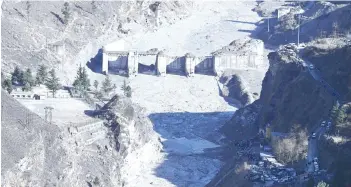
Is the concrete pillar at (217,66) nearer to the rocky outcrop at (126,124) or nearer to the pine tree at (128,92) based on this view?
the pine tree at (128,92)

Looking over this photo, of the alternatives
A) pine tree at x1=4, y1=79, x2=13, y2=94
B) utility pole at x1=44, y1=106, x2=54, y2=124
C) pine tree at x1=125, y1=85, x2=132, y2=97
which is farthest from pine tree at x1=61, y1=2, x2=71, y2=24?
utility pole at x1=44, y1=106, x2=54, y2=124

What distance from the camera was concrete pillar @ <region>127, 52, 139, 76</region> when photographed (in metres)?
90.4

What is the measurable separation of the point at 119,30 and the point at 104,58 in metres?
9.52

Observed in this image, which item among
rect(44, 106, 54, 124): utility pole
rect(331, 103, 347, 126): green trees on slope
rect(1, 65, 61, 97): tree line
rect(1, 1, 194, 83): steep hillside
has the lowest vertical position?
rect(44, 106, 54, 124): utility pole

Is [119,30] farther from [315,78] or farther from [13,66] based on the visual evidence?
[315,78]

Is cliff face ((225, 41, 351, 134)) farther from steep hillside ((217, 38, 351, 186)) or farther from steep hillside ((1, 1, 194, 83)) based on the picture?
steep hillside ((1, 1, 194, 83))

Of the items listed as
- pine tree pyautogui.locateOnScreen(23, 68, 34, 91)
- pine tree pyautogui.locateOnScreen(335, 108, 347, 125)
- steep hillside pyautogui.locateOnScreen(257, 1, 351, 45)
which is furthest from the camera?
steep hillside pyautogui.locateOnScreen(257, 1, 351, 45)

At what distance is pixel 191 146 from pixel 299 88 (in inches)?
438

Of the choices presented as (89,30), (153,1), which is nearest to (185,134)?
(89,30)

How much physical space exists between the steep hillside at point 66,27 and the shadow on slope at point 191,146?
1010cm

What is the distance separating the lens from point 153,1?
10775cm

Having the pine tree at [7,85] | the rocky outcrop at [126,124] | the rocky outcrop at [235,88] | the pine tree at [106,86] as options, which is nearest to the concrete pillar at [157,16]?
the rocky outcrop at [235,88]

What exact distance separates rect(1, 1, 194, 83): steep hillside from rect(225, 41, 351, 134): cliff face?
18.4m

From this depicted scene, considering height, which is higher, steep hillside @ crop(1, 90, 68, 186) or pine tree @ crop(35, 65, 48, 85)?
pine tree @ crop(35, 65, 48, 85)
